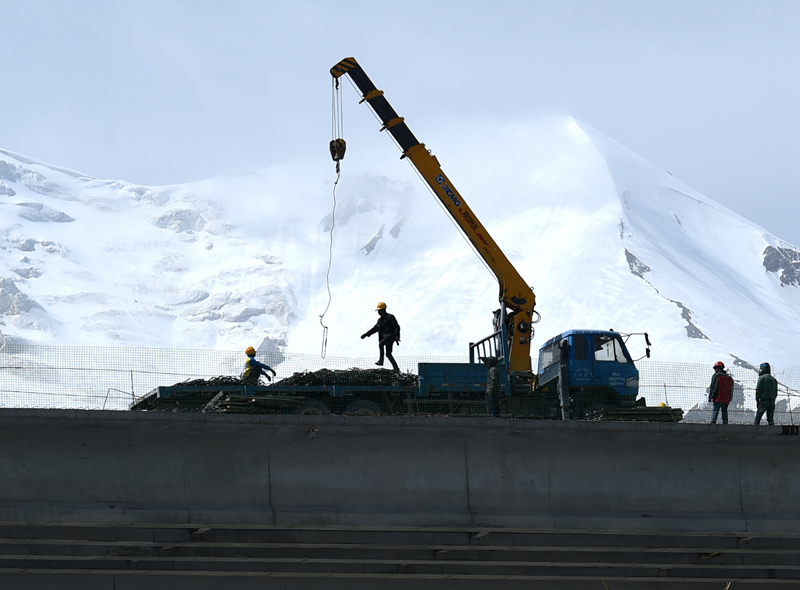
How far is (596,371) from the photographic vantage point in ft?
90.9

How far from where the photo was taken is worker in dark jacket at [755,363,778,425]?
2331 cm

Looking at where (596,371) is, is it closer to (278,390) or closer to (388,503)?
(278,390)

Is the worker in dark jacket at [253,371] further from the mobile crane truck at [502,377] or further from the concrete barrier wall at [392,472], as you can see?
the concrete barrier wall at [392,472]

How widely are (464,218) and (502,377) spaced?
548 centimetres

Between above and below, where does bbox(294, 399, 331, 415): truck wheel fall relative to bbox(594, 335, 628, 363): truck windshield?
below

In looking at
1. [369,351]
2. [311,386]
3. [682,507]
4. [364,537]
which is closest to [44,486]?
[364,537]

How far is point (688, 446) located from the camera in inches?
835

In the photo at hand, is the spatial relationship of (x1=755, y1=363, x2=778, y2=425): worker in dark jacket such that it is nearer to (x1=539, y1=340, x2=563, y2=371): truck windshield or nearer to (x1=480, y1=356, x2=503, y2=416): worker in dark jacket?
(x1=480, y1=356, x2=503, y2=416): worker in dark jacket

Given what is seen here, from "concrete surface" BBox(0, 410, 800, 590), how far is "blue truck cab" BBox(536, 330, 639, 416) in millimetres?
5815

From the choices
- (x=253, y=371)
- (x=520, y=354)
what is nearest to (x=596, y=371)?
(x=520, y=354)

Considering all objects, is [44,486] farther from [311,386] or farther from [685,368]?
[685,368]

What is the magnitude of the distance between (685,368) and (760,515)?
6.44 metres

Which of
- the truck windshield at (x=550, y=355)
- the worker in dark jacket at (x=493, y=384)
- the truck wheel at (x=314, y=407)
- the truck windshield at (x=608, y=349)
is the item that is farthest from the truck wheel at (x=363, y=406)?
the truck windshield at (x=608, y=349)

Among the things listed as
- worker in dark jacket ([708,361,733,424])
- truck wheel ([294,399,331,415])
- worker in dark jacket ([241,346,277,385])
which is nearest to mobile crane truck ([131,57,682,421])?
truck wheel ([294,399,331,415])
